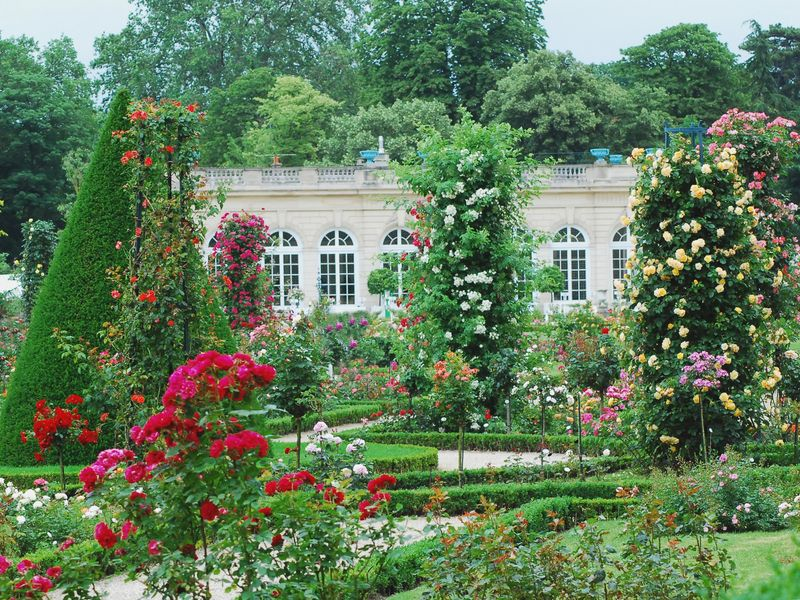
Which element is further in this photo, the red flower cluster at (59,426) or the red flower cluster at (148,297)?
the red flower cluster at (59,426)

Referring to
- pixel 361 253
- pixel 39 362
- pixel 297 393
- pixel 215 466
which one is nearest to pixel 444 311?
pixel 297 393

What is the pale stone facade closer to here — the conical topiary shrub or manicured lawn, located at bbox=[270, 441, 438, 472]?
manicured lawn, located at bbox=[270, 441, 438, 472]

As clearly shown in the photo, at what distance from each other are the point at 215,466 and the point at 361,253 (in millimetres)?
26972

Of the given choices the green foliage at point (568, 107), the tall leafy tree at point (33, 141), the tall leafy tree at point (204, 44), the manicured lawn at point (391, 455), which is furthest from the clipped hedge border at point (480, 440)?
the tall leafy tree at point (204, 44)

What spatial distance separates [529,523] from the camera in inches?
320

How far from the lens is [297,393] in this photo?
1073 cm

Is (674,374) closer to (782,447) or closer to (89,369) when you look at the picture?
(782,447)

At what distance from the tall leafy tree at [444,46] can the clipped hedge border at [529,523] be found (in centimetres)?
3062

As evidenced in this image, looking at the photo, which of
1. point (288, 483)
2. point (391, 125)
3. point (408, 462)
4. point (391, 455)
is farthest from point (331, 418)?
point (391, 125)

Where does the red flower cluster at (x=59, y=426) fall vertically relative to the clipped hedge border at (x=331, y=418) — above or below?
above

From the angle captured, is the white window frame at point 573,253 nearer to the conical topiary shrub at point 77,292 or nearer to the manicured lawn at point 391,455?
the manicured lawn at point 391,455

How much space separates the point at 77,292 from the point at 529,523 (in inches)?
179

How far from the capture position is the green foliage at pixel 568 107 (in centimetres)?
3547

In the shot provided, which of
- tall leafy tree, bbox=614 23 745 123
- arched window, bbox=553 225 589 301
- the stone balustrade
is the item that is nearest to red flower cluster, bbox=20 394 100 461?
the stone balustrade
